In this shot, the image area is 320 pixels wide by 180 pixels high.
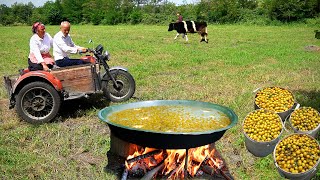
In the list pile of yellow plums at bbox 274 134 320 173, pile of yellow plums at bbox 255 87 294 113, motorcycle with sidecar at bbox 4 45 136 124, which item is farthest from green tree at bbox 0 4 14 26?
pile of yellow plums at bbox 274 134 320 173

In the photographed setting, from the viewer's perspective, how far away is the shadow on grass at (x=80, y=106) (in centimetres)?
648

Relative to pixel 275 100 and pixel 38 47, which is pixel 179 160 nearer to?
pixel 275 100

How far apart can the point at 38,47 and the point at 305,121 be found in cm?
469

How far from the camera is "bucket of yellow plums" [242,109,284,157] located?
4754mm

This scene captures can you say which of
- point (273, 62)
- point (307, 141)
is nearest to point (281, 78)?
point (273, 62)

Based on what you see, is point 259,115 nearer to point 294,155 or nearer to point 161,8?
point 294,155

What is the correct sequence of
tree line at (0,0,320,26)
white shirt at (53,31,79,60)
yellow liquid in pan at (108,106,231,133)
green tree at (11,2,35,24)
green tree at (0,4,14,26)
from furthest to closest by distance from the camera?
green tree at (11,2,35,24) → green tree at (0,4,14,26) → tree line at (0,0,320,26) → white shirt at (53,31,79,60) → yellow liquid in pan at (108,106,231,133)

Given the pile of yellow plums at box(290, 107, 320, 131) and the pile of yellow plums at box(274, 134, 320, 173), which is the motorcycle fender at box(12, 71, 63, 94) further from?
the pile of yellow plums at box(290, 107, 320, 131)

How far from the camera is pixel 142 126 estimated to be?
3.57m

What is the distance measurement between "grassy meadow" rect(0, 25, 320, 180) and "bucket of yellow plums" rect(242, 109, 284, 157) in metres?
0.13

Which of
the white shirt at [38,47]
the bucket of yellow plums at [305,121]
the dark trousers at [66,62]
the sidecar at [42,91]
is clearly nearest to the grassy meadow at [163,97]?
the sidecar at [42,91]

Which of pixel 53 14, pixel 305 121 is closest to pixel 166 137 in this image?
pixel 305 121

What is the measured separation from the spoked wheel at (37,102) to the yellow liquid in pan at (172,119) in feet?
7.42

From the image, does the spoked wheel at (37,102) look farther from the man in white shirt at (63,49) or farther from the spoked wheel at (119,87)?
the spoked wheel at (119,87)
